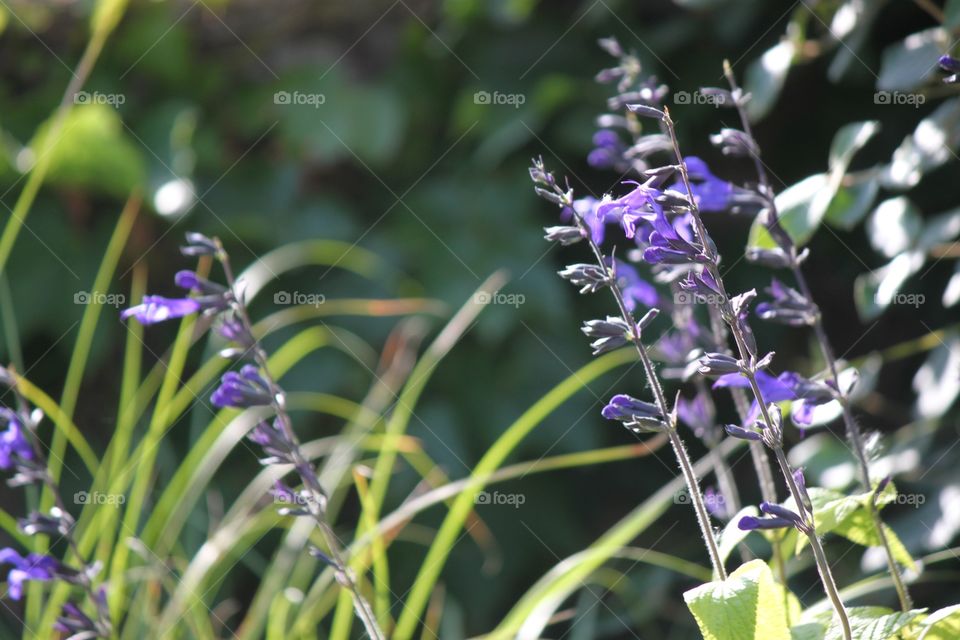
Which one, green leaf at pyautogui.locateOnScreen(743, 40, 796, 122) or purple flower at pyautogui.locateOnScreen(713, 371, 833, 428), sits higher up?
green leaf at pyautogui.locateOnScreen(743, 40, 796, 122)

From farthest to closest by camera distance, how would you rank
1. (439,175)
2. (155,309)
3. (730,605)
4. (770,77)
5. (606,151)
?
1. (439,175)
2. (770,77)
3. (606,151)
4. (155,309)
5. (730,605)

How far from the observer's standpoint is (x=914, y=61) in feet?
Result: 5.46

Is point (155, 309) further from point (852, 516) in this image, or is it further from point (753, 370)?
point (852, 516)

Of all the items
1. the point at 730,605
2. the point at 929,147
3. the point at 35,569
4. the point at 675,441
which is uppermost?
the point at 929,147

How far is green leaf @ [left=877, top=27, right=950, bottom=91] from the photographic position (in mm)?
1638

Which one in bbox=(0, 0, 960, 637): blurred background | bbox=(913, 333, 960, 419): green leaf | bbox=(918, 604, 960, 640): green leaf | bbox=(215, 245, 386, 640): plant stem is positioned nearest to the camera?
bbox=(918, 604, 960, 640): green leaf

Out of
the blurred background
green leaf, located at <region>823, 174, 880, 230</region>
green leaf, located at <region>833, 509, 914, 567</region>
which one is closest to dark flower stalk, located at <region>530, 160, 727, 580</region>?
green leaf, located at <region>833, 509, 914, 567</region>

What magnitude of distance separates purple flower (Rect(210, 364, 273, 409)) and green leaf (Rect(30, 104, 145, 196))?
2.02 m

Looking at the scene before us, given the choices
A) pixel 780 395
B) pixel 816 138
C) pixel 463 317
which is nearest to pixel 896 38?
pixel 816 138

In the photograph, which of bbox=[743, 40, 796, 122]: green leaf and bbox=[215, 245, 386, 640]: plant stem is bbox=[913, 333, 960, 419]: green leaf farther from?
bbox=[215, 245, 386, 640]: plant stem

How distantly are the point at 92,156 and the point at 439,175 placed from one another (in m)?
1.10

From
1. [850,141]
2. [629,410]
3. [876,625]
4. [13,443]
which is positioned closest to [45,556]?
[13,443]

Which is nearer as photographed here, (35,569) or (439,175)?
(35,569)

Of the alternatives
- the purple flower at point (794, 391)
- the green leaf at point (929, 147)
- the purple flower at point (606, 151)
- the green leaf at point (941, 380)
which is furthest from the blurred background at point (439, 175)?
the purple flower at point (794, 391)
